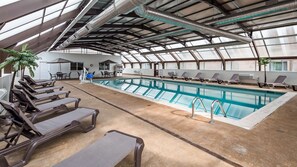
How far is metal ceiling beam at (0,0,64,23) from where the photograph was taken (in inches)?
136

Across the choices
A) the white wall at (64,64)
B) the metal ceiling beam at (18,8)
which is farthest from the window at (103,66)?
the metal ceiling beam at (18,8)

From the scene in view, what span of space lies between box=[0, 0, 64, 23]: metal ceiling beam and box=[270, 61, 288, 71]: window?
14234mm

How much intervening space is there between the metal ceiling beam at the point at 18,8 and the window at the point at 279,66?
14234 millimetres

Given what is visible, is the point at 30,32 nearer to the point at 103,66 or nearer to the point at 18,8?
the point at 18,8

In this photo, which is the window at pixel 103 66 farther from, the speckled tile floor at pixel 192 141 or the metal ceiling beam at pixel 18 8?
the speckled tile floor at pixel 192 141

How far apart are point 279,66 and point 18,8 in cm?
1494

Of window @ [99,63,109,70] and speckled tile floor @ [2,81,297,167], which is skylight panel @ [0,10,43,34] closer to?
speckled tile floor @ [2,81,297,167]

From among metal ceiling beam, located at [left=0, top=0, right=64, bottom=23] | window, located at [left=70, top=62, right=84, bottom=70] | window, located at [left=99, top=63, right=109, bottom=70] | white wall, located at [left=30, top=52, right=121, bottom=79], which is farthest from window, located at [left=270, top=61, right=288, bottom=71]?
window, located at [left=70, top=62, right=84, bottom=70]

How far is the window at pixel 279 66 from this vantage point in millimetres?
11359

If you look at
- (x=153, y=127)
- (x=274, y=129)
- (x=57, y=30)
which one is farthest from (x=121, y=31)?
(x=274, y=129)

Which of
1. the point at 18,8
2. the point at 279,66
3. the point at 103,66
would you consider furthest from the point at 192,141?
the point at 103,66

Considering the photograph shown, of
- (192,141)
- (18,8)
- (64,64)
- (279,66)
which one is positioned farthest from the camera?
(64,64)

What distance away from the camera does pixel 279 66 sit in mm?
11773

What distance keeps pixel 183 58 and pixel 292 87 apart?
9809mm
